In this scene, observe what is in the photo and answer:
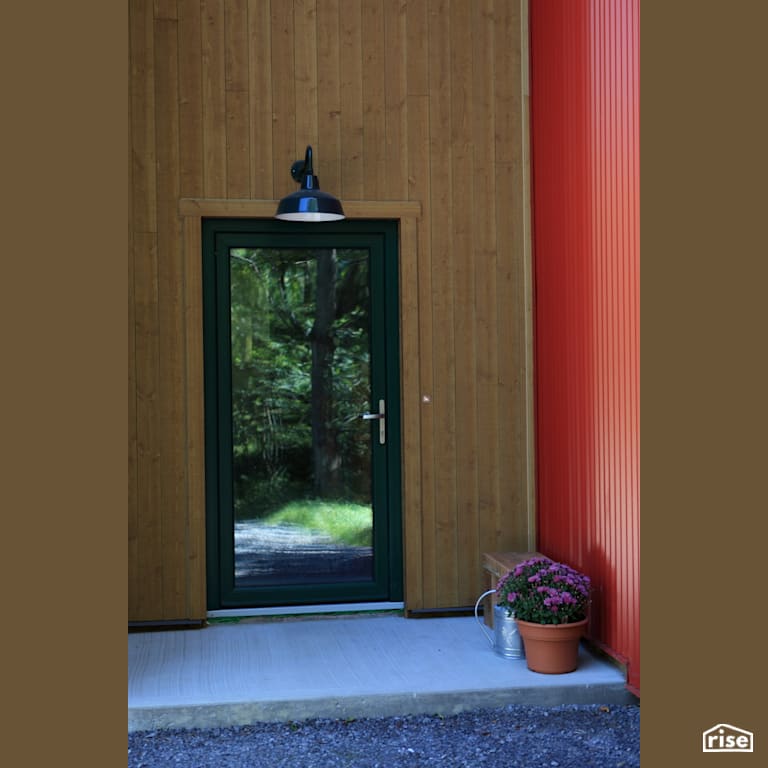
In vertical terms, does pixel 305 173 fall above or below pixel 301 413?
above

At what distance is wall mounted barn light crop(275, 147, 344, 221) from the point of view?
4.78 meters

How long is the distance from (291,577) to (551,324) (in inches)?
73.5

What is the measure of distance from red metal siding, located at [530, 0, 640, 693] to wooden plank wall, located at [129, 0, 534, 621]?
183 millimetres

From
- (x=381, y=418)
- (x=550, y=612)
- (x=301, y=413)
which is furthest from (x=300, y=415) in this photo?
(x=550, y=612)

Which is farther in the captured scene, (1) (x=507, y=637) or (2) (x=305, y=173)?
(2) (x=305, y=173)

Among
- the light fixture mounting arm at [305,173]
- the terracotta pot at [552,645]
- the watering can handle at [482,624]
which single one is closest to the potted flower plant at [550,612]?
the terracotta pot at [552,645]

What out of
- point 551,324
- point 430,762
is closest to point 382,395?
point 551,324

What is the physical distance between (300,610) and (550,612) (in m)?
1.55

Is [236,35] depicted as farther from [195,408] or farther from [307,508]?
[307,508]

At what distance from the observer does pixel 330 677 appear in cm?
429
